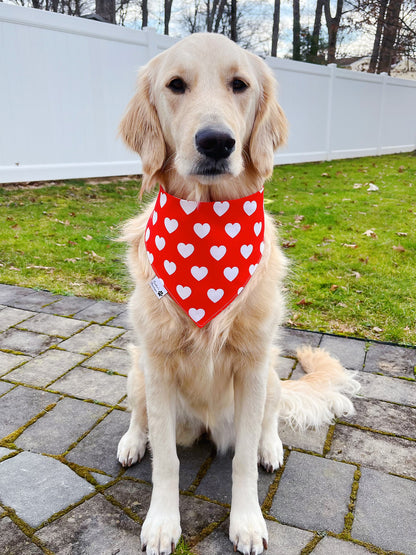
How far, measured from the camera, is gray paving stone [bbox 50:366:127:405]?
2.72 meters

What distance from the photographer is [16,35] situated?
6.81m

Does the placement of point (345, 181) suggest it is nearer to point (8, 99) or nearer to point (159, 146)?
point (8, 99)

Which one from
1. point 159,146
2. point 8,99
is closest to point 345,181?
point 8,99

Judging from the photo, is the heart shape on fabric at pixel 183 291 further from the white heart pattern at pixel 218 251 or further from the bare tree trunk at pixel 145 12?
the bare tree trunk at pixel 145 12

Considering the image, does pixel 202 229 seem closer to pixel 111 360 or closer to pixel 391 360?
pixel 111 360

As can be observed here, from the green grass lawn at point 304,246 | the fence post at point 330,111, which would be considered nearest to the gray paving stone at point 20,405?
the green grass lawn at point 304,246

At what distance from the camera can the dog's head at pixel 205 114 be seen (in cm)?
170

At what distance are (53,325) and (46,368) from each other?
0.62m

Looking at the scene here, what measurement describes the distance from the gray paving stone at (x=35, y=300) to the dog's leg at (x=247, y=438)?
237 centimetres

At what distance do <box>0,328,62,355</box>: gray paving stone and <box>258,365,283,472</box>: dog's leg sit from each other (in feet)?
5.58

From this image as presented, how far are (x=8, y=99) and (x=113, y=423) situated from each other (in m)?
6.02

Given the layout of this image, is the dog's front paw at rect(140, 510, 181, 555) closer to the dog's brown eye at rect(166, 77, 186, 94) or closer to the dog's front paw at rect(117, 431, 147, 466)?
the dog's front paw at rect(117, 431, 147, 466)

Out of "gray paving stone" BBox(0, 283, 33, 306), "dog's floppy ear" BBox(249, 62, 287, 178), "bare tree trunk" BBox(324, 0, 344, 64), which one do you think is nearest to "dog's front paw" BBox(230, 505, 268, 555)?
"dog's floppy ear" BBox(249, 62, 287, 178)

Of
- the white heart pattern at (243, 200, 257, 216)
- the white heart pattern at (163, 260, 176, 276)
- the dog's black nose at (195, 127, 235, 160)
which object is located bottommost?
the white heart pattern at (163, 260, 176, 276)
